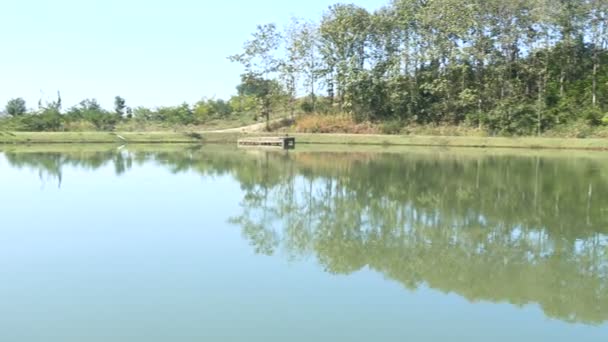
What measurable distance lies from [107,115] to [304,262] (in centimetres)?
3967

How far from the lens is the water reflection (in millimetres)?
6371

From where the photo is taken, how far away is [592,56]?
3506cm

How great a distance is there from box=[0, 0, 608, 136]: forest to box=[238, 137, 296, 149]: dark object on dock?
626cm

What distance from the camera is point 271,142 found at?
111 ft

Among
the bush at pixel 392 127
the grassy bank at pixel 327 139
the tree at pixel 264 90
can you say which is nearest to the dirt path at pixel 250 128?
the tree at pixel 264 90

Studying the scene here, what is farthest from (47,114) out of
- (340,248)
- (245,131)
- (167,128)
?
(340,248)

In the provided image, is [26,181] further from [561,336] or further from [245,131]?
[245,131]

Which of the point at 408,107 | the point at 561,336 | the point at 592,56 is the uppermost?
the point at 592,56

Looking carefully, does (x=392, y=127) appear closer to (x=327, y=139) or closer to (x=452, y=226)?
(x=327, y=139)

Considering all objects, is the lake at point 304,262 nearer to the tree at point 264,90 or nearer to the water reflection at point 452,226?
the water reflection at point 452,226

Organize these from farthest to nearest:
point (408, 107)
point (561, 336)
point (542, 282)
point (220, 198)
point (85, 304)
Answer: point (408, 107), point (220, 198), point (542, 282), point (85, 304), point (561, 336)

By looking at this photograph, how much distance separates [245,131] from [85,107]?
1339cm

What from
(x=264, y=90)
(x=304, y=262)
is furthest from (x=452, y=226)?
(x=264, y=90)

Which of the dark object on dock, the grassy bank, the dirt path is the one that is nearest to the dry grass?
the grassy bank
